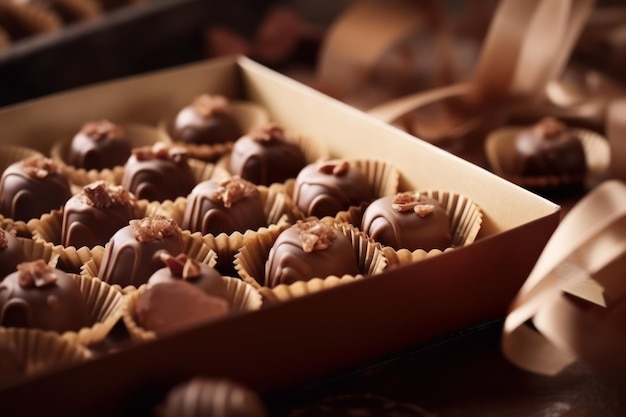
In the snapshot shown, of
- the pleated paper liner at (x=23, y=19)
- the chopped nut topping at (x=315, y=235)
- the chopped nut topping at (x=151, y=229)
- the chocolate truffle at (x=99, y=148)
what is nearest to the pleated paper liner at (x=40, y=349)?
the chopped nut topping at (x=151, y=229)

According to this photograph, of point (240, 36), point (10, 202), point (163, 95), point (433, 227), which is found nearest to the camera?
point (433, 227)

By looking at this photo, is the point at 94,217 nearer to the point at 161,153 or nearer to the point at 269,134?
the point at 161,153

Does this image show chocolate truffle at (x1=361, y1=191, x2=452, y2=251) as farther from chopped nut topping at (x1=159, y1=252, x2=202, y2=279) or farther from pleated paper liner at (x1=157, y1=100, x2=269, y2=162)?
pleated paper liner at (x1=157, y1=100, x2=269, y2=162)

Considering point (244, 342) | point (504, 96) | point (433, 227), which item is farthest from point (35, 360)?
point (504, 96)

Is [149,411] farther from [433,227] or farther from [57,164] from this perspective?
[57,164]

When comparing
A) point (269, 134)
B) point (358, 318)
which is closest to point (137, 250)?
point (358, 318)

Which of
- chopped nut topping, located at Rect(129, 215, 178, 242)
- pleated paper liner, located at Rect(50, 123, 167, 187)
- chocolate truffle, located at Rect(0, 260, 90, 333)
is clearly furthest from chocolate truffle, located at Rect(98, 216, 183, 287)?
pleated paper liner, located at Rect(50, 123, 167, 187)

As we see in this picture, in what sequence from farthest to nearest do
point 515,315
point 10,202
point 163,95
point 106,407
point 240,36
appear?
point 240,36 < point 163,95 < point 10,202 < point 515,315 < point 106,407
